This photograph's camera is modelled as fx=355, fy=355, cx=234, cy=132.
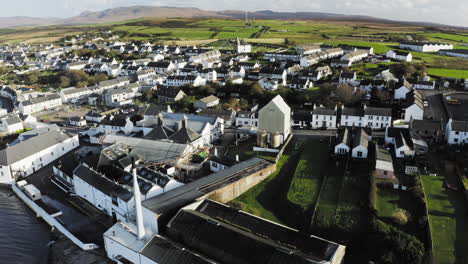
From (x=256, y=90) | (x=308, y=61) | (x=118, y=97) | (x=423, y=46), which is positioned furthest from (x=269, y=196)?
(x=423, y=46)

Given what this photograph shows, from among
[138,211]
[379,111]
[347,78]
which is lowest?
[138,211]

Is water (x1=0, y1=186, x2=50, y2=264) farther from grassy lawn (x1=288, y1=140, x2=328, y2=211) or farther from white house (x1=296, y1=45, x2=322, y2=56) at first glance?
white house (x1=296, y1=45, x2=322, y2=56)

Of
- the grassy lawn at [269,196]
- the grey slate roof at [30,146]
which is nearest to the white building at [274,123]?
the grassy lawn at [269,196]

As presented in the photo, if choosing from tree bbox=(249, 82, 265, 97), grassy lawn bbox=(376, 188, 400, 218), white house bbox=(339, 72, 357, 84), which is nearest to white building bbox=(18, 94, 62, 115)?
tree bbox=(249, 82, 265, 97)

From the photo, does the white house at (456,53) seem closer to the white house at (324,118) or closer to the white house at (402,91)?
the white house at (402,91)

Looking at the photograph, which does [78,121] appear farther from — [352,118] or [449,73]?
[449,73]
